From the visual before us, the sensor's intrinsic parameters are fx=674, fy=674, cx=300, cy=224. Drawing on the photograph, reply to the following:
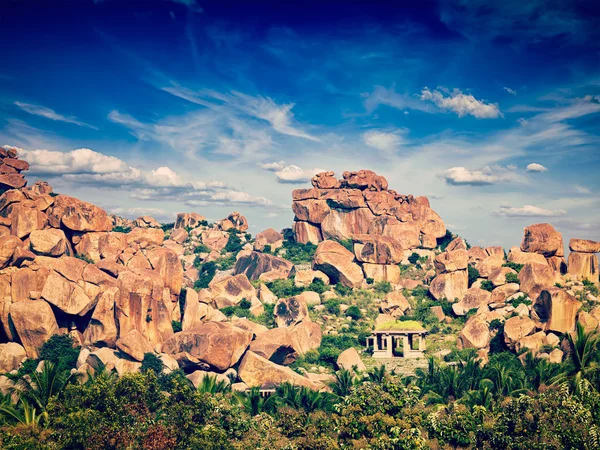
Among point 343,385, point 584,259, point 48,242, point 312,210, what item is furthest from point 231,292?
point 584,259

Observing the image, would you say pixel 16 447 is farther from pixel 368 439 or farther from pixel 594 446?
pixel 594 446

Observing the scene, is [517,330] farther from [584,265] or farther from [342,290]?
[342,290]

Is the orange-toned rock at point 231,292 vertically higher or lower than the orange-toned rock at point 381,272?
lower

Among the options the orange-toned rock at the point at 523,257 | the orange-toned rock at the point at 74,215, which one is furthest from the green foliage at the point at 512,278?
the orange-toned rock at the point at 74,215

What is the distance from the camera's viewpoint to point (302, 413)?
39.5 m

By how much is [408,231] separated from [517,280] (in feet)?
87.1

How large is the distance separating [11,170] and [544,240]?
7812 cm

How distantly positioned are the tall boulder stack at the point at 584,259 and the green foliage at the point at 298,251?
127 feet

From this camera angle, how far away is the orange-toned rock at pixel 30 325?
203 feet

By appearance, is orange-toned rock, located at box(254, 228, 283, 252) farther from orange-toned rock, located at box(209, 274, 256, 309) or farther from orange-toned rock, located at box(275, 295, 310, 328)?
orange-toned rock, located at box(275, 295, 310, 328)

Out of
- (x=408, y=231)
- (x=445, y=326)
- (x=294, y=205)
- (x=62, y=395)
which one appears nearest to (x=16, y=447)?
(x=62, y=395)

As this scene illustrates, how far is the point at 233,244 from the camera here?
417 feet

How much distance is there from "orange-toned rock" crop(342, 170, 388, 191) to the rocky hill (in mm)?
522

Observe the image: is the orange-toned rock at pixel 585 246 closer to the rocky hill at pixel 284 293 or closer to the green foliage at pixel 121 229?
the rocky hill at pixel 284 293
